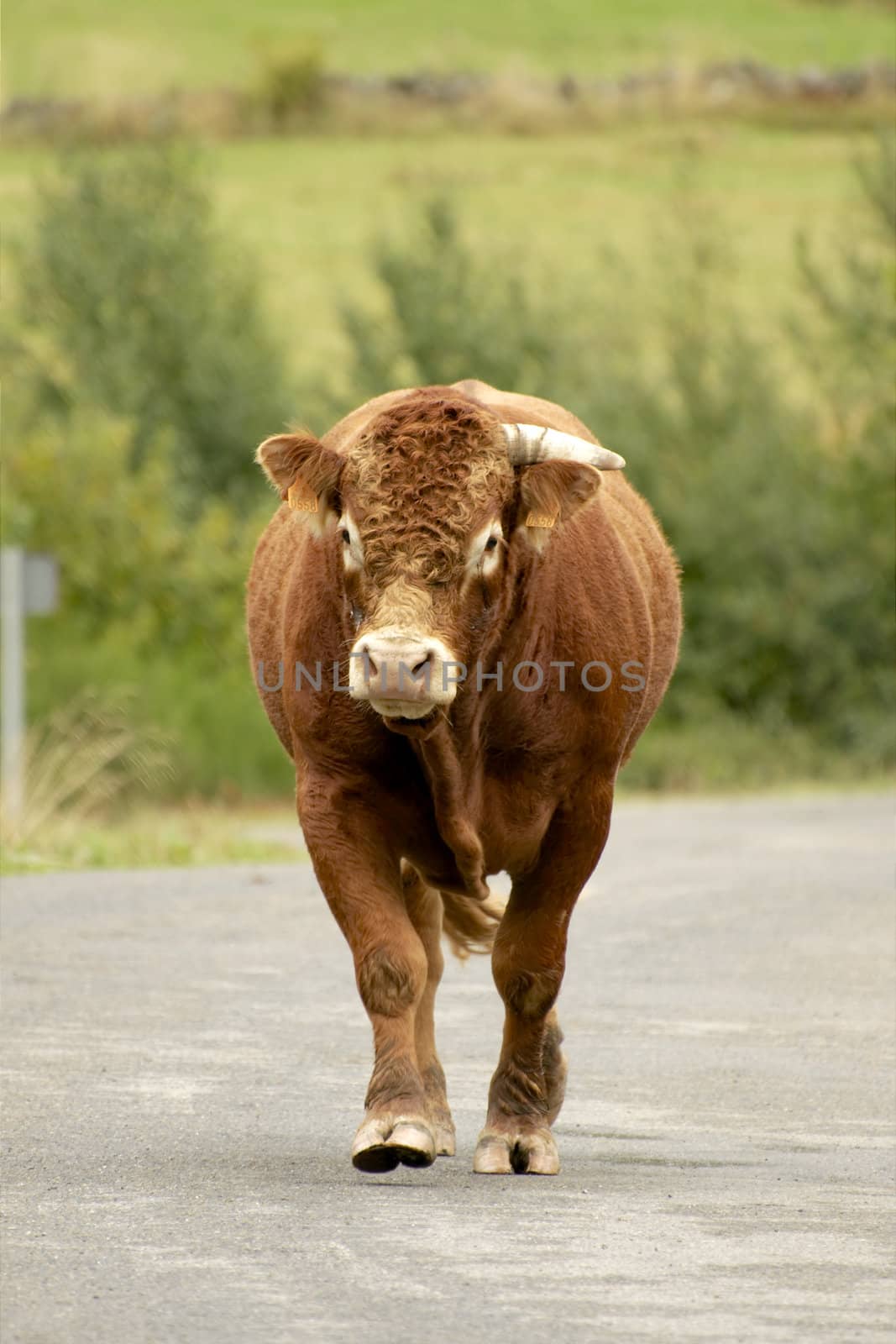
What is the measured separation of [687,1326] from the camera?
17.8 feet

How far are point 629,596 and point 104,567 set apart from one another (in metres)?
24.7

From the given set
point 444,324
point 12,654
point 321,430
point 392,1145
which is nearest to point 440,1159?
point 392,1145

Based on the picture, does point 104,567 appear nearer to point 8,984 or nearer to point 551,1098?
point 8,984

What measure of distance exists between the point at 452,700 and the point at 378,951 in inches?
33.9

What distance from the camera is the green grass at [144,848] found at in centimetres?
1669

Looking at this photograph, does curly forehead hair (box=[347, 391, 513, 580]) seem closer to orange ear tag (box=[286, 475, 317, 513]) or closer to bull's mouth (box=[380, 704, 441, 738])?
orange ear tag (box=[286, 475, 317, 513])

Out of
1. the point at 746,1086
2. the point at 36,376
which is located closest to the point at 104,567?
the point at 36,376

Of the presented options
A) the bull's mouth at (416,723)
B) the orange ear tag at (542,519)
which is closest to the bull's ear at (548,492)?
the orange ear tag at (542,519)

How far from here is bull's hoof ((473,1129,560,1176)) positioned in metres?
7.52

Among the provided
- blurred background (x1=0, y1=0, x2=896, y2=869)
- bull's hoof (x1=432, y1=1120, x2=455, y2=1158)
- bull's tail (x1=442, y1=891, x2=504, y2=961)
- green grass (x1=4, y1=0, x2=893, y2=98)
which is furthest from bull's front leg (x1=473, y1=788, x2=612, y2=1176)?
green grass (x1=4, y1=0, x2=893, y2=98)

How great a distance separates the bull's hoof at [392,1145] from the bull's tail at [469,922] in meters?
2.10

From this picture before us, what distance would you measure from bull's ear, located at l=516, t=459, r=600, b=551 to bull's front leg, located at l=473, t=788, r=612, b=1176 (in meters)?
0.91

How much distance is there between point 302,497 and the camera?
7.28 metres

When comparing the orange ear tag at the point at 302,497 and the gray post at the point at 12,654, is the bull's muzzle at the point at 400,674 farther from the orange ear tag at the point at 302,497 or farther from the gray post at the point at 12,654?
the gray post at the point at 12,654
